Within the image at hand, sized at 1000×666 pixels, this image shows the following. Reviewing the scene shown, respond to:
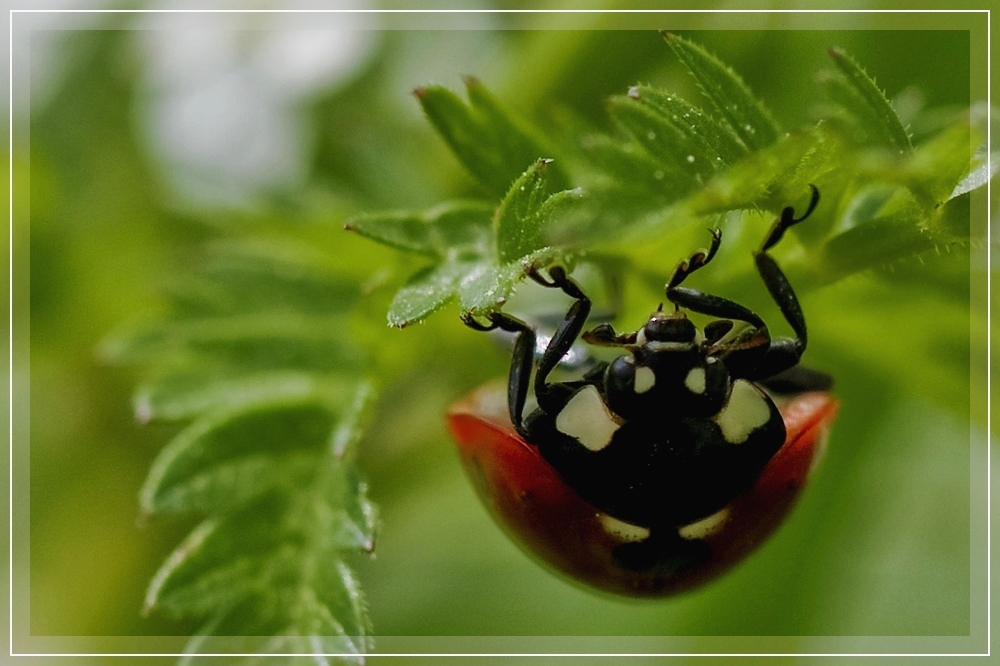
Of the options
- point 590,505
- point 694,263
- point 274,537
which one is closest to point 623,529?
point 590,505

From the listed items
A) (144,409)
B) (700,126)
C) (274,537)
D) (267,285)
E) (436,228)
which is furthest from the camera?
(267,285)

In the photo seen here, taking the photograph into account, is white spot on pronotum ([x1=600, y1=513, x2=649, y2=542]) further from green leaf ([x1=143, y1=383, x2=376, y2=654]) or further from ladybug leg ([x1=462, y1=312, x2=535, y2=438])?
green leaf ([x1=143, y1=383, x2=376, y2=654])

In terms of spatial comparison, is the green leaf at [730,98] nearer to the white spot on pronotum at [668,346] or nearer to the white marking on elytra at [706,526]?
the white spot on pronotum at [668,346]

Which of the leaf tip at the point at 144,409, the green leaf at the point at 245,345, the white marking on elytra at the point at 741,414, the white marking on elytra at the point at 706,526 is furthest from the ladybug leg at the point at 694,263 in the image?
the leaf tip at the point at 144,409

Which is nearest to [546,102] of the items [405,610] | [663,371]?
Result: [663,371]

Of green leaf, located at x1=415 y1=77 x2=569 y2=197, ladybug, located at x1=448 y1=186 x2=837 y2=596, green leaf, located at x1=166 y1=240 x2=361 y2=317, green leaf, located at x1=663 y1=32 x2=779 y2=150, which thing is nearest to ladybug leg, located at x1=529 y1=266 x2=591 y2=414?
ladybug, located at x1=448 y1=186 x2=837 y2=596

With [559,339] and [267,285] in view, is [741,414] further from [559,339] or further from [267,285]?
[267,285]

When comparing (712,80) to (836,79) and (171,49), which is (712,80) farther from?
(171,49)
